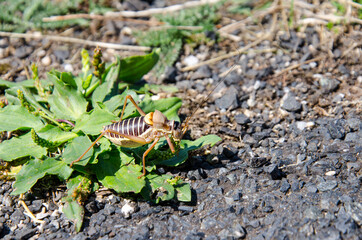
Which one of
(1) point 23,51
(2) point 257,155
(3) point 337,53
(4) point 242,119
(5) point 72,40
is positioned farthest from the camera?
(5) point 72,40

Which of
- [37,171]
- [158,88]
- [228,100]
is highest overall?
[37,171]

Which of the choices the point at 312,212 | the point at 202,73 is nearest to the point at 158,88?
the point at 202,73

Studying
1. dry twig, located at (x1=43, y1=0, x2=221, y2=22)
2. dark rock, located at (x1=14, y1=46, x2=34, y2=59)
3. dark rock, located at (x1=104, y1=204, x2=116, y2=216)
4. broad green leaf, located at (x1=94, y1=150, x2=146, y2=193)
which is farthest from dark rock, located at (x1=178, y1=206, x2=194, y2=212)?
dry twig, located at (x1=43, y1=0, x2=221, y2=22)

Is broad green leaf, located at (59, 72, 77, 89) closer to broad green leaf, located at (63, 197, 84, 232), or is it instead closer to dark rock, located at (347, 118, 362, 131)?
broad green leaf, located at (63, 197, 84, 232)

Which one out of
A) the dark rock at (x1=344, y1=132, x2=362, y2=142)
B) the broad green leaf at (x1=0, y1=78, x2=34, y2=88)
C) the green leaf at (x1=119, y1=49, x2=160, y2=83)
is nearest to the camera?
the dark rock at (x1=344, y1=132, x2=362, y2=142)

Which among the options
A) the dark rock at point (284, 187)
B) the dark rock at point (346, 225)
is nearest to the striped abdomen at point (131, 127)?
the dark rock at point (284, 187)

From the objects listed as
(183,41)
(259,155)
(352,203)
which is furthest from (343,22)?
(352,203)

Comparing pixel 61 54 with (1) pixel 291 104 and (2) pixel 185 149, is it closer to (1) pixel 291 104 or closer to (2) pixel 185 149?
(2) pixel 185 149
